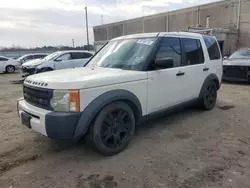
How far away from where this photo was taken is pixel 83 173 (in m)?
2.79

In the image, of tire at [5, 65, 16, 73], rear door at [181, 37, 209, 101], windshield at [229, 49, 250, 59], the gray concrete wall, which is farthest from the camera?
the gray concrete wall

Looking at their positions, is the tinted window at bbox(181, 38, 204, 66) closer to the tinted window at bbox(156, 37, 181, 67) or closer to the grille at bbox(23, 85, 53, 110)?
the tinted window at bbox(156, 37, 181, 67)

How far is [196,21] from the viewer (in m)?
31.6

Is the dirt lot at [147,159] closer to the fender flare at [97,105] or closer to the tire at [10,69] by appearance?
the fender flare at [97,105]

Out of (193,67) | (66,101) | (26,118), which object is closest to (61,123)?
(66,101)

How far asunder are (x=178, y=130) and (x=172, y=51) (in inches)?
59.6

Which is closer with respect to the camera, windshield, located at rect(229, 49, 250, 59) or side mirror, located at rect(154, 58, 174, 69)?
side mirror, located at rect(154, 58, 174, 69)

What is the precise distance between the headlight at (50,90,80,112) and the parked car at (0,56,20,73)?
17192mm

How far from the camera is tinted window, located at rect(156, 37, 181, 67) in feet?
12.8

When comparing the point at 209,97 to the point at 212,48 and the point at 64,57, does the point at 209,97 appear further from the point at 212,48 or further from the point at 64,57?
the point at 64,57

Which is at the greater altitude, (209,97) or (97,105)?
(97,105)

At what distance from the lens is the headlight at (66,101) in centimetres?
275

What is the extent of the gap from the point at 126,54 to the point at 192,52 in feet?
5.23

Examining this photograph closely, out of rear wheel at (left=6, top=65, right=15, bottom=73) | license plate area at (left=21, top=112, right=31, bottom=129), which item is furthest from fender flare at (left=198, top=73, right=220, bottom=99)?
rear wheel at (left=6, top=65, right=15, bottom=73)
